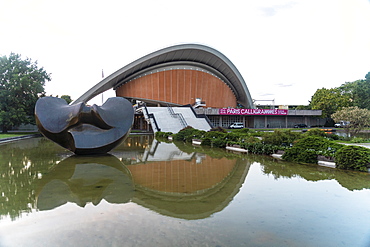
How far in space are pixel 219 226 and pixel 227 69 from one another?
150 feet

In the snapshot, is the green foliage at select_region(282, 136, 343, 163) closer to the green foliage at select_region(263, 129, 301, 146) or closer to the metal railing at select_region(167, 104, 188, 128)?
the green foliage at select_region(263, 129, 301, 146)

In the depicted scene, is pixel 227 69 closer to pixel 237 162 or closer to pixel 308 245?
pixel 237 162

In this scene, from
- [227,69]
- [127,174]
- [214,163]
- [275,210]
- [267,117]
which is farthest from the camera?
[227,69]

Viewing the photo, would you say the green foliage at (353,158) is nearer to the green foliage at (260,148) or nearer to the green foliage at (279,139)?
the green foliage at (260,148)

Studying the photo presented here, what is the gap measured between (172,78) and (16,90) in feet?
76.7

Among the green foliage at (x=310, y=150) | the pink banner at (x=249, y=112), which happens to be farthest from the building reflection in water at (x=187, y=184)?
the pink banner at (x=249, y=112)

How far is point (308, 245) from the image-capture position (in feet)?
11.0

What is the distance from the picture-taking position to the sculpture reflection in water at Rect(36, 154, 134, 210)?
5.24 metres

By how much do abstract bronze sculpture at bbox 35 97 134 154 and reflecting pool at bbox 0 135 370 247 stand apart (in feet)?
8.39

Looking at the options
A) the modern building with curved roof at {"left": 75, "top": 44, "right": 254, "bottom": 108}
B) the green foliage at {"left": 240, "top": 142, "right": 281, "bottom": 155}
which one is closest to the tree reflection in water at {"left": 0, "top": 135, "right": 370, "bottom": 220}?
the green foliage at {"left": 240, "top": 142, "right": 281, "bottom": 155}

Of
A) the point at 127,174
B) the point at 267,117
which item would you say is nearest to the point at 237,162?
the point at 127,174

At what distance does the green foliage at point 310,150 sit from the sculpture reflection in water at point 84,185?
621cm

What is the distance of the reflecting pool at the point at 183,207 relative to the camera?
3541 mm

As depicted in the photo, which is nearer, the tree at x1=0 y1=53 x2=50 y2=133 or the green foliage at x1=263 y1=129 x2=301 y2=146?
the green foliage at x1=263 y1=129 x2=301 y2=146
